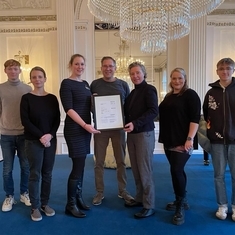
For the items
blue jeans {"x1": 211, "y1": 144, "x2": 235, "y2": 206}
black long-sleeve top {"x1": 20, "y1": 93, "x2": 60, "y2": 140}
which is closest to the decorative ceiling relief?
black long-sleeve top {"x1": 20, "y1": 93, "x2": 60, "y2": 140}

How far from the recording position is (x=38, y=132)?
2.19m

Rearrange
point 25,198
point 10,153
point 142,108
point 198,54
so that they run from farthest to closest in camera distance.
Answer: point 198,54 → point 25,198 → point 10,153 → point 142,108

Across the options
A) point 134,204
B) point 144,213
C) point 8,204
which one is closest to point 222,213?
point 144,213

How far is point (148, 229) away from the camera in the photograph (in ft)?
7.01

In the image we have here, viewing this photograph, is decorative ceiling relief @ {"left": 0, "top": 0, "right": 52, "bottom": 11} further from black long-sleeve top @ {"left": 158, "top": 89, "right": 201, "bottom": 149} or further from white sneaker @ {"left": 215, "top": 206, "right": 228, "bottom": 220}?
white sneaker @ {"left": 215, "top": 206, "right": 228, "bottom": 220}

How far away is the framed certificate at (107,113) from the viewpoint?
229 cm

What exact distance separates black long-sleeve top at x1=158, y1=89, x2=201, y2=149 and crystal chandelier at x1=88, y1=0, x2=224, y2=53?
1434 millimetres

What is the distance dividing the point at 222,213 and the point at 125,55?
3933 millimetres

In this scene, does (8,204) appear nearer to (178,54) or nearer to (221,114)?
(221,114)

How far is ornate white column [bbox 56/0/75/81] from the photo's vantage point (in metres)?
5.19

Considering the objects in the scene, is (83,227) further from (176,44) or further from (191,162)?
(176,44)

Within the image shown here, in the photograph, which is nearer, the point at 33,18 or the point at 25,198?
the point at 25,198

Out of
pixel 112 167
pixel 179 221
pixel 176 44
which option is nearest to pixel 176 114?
pixel 179 221

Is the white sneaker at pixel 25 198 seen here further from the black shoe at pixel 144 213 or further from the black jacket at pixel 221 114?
the black jacket at pixel 221 114
